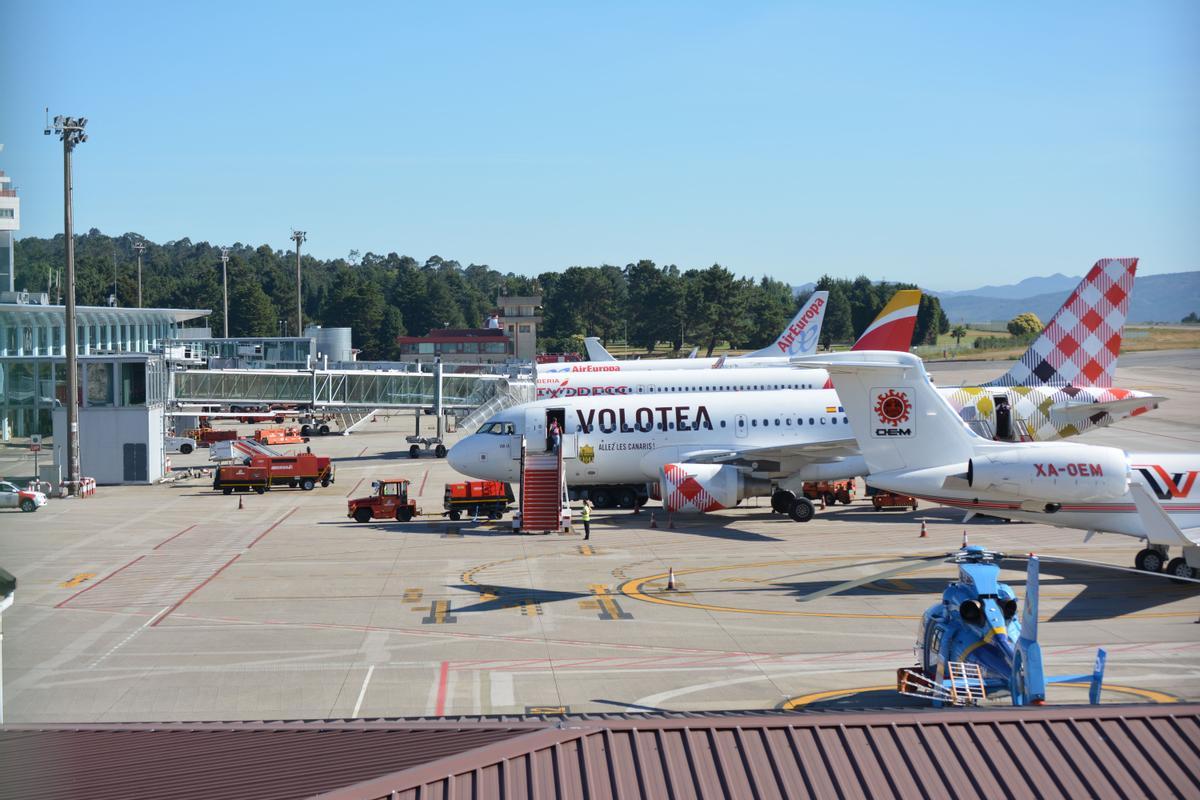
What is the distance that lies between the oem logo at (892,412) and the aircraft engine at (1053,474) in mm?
2135

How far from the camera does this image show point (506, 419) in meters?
46.1

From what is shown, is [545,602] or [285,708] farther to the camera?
[545,602]

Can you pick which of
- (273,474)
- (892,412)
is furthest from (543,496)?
(273,474)

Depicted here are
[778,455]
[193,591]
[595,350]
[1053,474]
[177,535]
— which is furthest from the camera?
[595,350]

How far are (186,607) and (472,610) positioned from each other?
8191 mm

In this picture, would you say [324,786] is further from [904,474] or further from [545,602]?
[904,474]

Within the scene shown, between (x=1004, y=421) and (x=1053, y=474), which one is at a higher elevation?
(x=1004, y=421)

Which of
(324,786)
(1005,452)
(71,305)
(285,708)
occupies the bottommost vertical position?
(285,708)

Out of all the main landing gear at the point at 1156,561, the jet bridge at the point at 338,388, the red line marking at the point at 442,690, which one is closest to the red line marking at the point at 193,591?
the red line marking at the point at 442,690

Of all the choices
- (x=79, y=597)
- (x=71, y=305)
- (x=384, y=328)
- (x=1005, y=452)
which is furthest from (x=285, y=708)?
(x=384, y=328)

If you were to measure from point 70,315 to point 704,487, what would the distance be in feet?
104

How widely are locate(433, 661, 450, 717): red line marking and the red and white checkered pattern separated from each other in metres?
18.4

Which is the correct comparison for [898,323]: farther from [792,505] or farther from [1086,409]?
[792,505]

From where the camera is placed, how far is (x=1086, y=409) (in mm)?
42688
